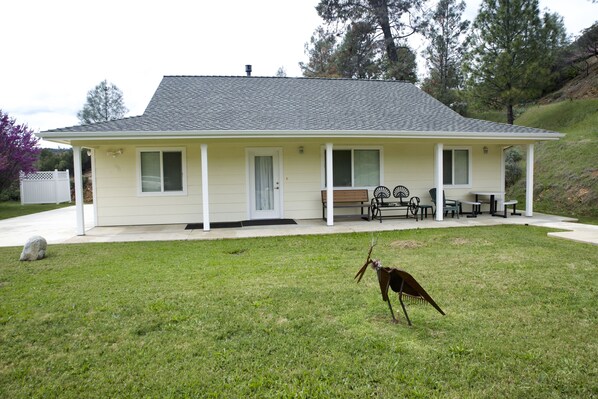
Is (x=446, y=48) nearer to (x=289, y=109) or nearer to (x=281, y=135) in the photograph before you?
(x=289, y=109)

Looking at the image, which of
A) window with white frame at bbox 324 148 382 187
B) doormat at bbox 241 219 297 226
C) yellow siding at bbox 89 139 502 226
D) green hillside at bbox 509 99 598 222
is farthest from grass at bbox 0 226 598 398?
green hillside at bbox 509 99 598 222

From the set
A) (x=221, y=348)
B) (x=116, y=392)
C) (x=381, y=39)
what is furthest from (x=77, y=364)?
(x=381, y=39)

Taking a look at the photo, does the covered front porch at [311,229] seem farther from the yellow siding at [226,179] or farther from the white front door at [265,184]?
the white front door at [265,184]

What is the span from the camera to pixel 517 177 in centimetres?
1600

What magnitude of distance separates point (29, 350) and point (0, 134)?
1615 centimetres

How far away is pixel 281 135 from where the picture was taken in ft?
29.9

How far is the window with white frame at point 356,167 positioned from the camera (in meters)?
11.2

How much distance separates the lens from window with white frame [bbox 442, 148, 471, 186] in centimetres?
1184

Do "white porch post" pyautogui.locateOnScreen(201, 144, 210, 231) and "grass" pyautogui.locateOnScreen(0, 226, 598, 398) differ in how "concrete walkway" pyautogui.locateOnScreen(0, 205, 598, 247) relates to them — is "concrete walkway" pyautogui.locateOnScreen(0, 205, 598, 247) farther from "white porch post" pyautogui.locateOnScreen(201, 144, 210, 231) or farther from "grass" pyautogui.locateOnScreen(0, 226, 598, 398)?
"grass" pyautogui.locateOnScreen(0, 226, 598, 398)

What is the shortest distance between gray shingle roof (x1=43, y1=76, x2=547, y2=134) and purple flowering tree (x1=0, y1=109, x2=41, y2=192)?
796cm

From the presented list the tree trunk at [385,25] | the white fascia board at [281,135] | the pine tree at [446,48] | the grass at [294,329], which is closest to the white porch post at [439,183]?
the white fascia board at [281,135]

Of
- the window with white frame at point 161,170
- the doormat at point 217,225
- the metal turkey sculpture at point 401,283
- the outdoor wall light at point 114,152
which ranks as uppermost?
the outdoor wall light at point 114,152

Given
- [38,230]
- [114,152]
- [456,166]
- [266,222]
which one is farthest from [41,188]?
[456,166]

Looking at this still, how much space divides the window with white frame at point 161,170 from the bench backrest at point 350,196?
4023mm
